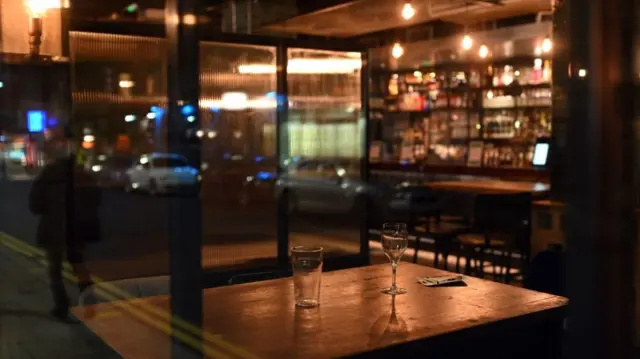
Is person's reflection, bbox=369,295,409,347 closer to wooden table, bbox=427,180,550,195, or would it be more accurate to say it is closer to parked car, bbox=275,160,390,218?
wooden table, bbox=427,180,550,195

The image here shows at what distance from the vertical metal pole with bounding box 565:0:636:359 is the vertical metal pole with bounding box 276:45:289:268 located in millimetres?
4976

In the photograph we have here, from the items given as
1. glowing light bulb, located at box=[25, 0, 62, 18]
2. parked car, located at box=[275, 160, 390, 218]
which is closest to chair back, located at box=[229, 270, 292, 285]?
glowing light bulb, located at box=[25, 0, 62, 18]

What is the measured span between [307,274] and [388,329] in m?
0.40

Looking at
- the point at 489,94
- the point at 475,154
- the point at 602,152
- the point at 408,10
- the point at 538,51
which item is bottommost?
the point at 475,154

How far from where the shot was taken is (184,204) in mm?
2830

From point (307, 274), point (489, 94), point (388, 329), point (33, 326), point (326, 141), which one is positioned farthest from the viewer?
point (326, 141)

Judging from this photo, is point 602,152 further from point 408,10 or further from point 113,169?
point 113,169

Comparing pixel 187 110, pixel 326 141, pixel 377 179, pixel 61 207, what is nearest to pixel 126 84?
pixel 61 207

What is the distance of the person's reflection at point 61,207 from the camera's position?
16.5 ft

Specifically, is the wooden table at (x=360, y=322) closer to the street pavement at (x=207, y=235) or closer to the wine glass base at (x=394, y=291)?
the wine glass base at (x=394, y=291)

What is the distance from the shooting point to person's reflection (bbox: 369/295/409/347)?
6.49 feet

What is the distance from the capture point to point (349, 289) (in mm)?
2678

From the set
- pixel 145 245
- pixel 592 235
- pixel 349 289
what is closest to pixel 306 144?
pixel 145 245

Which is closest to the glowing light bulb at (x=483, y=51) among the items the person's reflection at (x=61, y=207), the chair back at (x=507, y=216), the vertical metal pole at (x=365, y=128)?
the vertical metal pole at (x=365, y=128)
